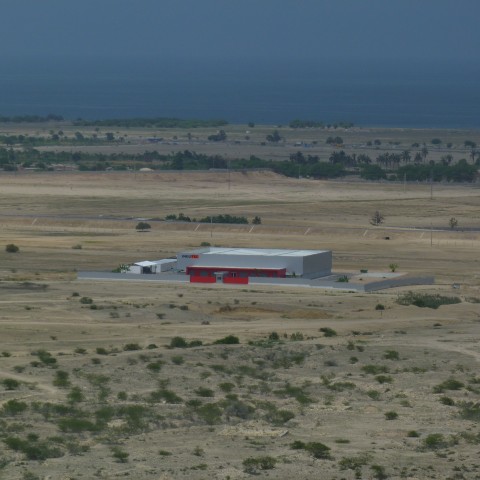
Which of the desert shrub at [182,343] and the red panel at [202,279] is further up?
the desert shrub at [182,343]

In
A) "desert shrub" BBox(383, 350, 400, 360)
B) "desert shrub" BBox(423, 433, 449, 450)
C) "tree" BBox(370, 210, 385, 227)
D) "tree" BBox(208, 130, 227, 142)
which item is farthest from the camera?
"tree" BBox(208, 130, 227, 142)

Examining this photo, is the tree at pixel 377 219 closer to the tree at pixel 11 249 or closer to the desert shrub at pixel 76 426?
the tree at pixel 11 249

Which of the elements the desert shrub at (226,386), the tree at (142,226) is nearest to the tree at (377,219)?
the tree at (142,226)

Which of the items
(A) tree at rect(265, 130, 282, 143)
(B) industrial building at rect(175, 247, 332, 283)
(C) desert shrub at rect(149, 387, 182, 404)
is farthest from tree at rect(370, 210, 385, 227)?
(A) tree at rect(265, 130, 282, 143)

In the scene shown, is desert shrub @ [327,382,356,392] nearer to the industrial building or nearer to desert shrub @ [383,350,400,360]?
desert shrub @ [383,350,400,360]

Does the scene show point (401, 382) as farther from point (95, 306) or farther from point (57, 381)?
point (95, 306)

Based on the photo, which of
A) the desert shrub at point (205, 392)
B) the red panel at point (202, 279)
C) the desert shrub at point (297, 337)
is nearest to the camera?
the desert shrub at point (205, 392)

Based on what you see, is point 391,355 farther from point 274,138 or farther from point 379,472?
point 274,138
